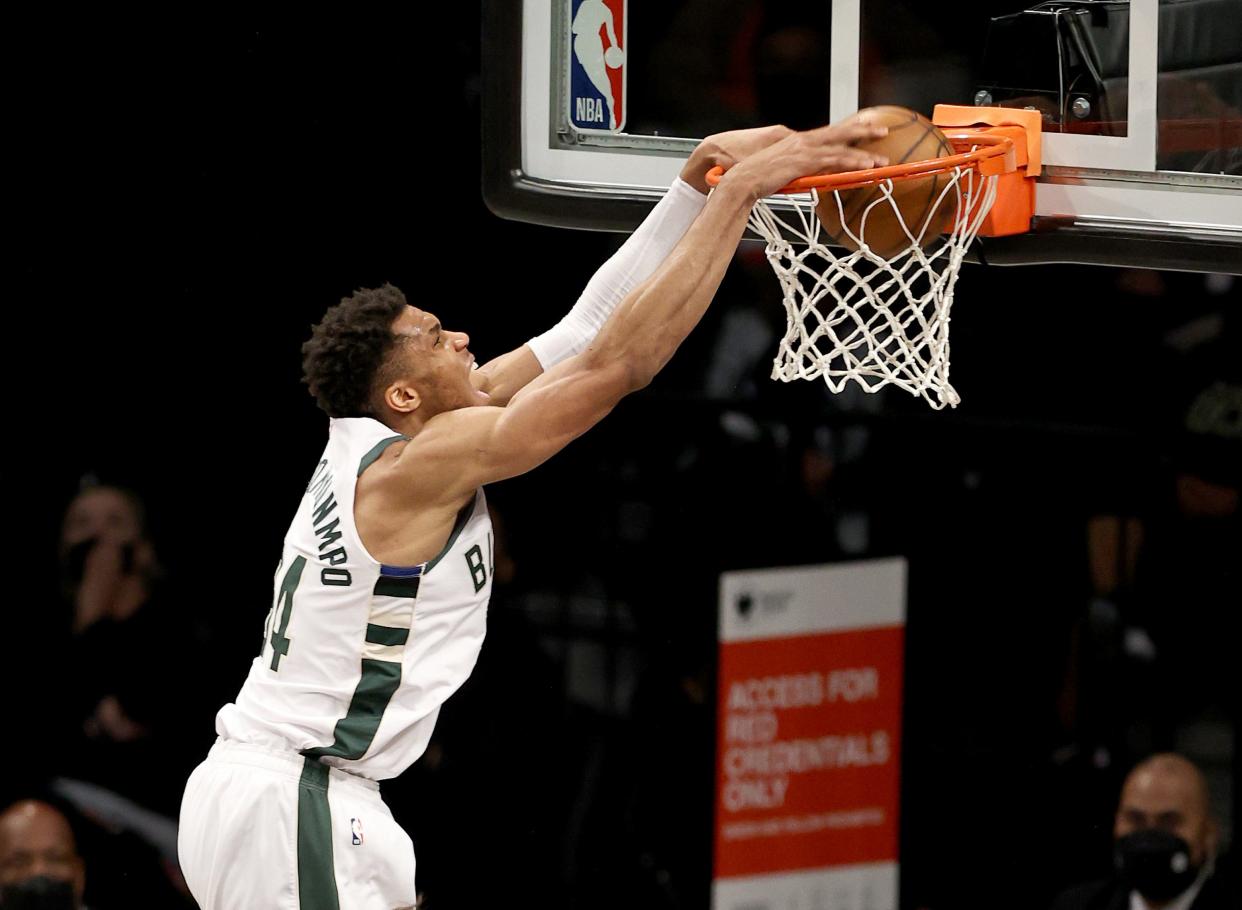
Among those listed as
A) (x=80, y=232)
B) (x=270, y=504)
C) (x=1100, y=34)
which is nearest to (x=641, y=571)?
(x=270, y=504)

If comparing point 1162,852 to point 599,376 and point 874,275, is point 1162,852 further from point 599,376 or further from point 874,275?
point 599,376

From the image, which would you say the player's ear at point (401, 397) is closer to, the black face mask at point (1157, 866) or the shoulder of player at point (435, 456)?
the shoulder of player at point (435, 456)

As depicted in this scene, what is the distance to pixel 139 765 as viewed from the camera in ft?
15.8

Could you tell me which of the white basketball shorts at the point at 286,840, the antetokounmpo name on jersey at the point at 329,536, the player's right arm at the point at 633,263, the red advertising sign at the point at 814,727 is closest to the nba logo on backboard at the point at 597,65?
the player's right arm at the point at 633,263

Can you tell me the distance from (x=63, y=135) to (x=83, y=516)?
1.03 m

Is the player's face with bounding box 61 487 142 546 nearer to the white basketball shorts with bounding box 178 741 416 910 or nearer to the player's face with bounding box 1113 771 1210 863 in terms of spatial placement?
the white basketball shorts with bounding box 178 741 416 910

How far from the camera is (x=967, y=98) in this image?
3828 millimetres

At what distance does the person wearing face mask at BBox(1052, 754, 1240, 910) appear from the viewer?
17.3ft

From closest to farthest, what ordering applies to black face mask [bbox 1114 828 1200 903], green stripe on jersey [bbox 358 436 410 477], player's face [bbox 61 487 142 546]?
green stripe on jersey [bbox 358 436 410 477], player's face [bbox 61 487 142 546], black face mask [bbox 1114 828 1200 903]

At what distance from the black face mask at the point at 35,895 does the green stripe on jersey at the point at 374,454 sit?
239cm

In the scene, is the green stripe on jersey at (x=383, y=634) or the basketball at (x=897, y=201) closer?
the green stripe on jersey at (x=383, y=634)

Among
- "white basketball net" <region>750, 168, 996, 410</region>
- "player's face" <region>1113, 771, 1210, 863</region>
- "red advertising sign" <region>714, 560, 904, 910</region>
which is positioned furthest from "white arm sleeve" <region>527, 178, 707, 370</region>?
"player's face" <region>1113, 771, 1210, 863</region>

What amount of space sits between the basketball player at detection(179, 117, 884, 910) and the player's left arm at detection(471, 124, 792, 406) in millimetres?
150

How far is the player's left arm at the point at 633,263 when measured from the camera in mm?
3082
